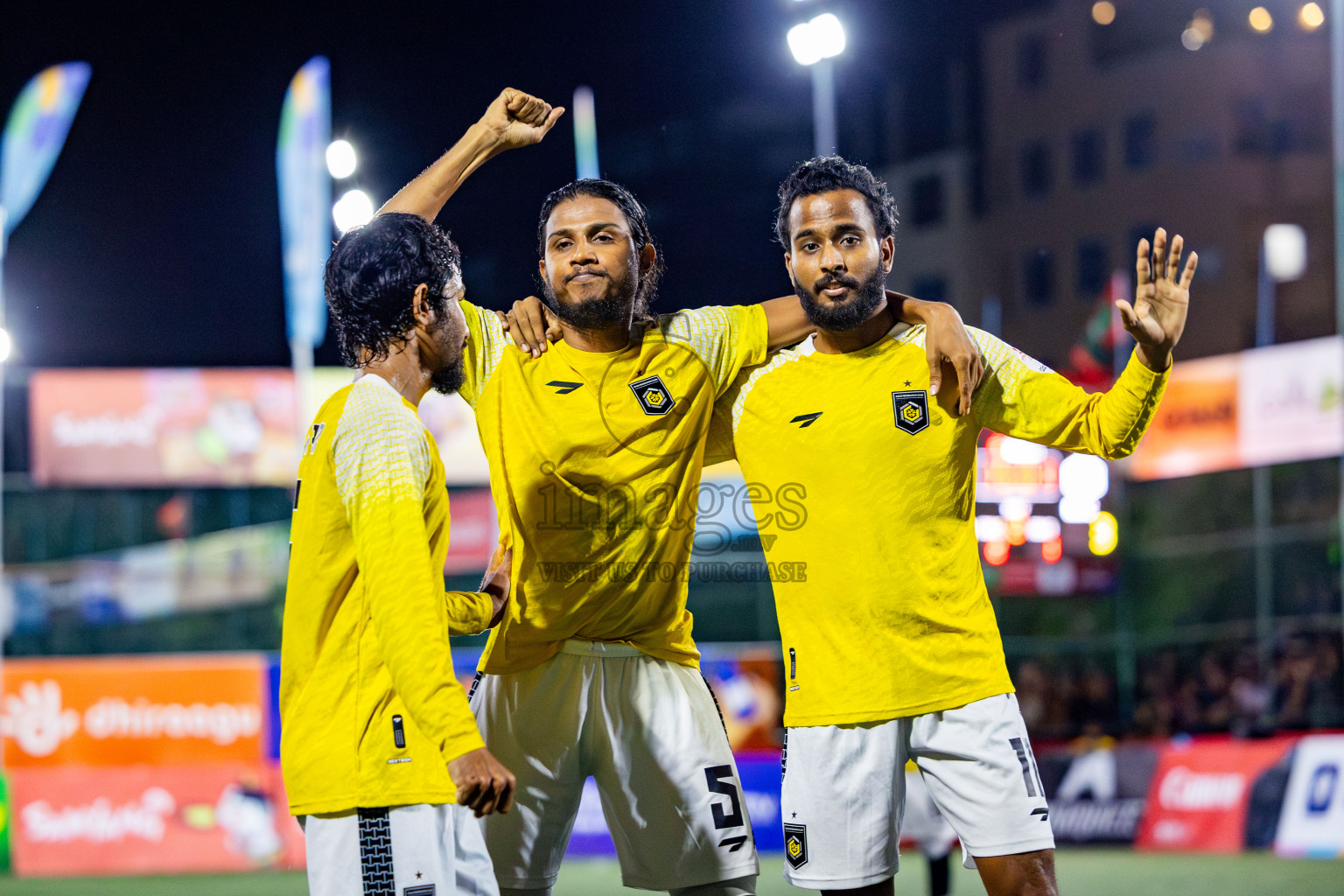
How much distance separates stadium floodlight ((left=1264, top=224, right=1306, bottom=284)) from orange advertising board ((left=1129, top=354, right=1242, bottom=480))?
12.8 meters

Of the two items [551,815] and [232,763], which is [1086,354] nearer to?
[232,763]

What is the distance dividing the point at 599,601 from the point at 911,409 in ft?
3.68

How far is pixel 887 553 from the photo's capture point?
13.3ft

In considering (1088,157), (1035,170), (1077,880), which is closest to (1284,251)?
(1088,157)

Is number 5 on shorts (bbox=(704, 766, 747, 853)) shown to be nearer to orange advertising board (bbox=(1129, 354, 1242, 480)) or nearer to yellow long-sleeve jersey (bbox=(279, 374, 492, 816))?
yellow long-sleeve jersey (bbox=(279, 374, 492, 816))

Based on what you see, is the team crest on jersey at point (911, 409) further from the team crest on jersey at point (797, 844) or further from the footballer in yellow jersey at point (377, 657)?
the footballer in yellow jersey at point (377, 657)

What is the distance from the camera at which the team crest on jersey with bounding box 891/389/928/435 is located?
418 cm

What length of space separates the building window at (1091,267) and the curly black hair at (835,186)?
37425mm

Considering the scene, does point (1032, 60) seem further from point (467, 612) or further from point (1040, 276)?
point (467, 612)

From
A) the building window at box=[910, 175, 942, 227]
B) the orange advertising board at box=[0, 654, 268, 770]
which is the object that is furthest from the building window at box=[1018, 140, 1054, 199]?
the orange advertising board at box=[0, 654, 268, 770]

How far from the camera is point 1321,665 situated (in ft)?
55.3

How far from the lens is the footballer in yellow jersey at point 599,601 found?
407cm

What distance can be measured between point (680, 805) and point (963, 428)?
143 centimetres

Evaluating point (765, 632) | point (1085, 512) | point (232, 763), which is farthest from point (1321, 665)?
point (232, 763)
